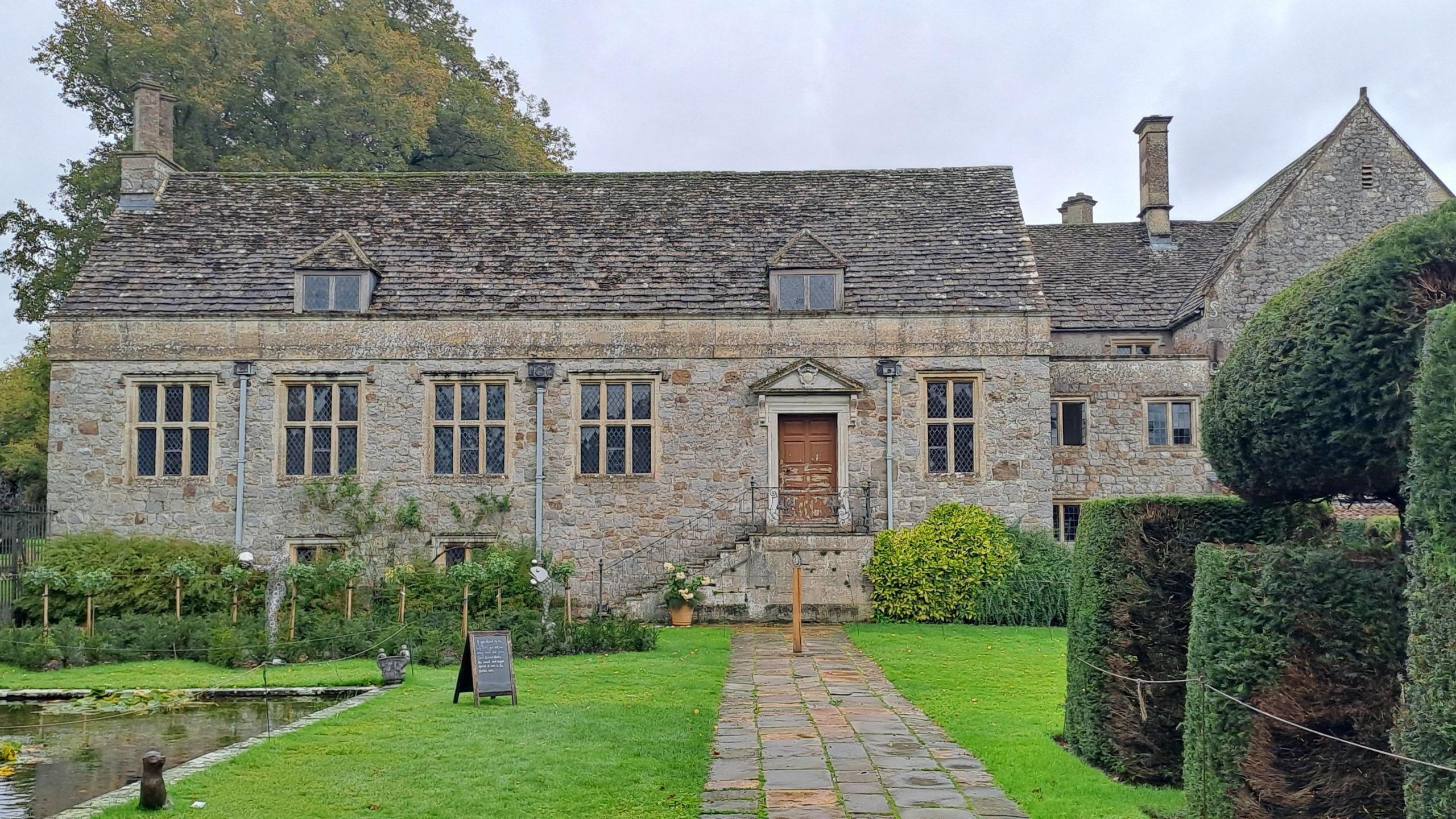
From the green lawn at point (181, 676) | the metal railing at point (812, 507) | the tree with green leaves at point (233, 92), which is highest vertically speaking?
the tree with green leaves at point (233, 92)

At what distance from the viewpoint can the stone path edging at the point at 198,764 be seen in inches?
318

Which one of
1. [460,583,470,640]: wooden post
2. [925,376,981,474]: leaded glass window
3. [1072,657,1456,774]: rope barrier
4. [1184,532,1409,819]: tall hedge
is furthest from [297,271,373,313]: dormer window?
[1184,532,1409,819]: tall hedge

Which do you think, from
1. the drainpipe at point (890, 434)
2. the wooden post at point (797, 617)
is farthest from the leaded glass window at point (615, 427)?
the wooden post at point (797, 617)

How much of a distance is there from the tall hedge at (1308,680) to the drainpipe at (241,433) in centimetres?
1956

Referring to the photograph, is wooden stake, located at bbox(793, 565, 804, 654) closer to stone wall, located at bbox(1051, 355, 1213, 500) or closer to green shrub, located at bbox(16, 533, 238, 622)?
stone wall, located at bbox(1051, 355, 1213, 500)

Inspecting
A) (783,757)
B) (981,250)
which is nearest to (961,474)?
(981,250)

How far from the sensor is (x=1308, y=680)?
6.78 metres

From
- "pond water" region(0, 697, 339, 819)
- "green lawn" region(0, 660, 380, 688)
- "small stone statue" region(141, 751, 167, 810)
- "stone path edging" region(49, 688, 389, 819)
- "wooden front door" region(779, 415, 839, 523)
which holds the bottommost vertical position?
"green lawn" region(0, 660, 380, 688)

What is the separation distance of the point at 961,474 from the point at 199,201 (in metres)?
17.7

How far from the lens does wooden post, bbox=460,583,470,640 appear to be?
17688 mm

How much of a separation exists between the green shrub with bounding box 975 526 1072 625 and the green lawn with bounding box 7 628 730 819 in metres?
8.21

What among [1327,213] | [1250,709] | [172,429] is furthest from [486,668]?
[1327,213]

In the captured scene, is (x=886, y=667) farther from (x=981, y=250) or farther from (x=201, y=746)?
(x=981, y=250)

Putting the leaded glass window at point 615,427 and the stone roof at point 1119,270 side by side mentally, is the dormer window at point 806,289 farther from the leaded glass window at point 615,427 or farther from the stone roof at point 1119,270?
the stone roof at point 1119,270
